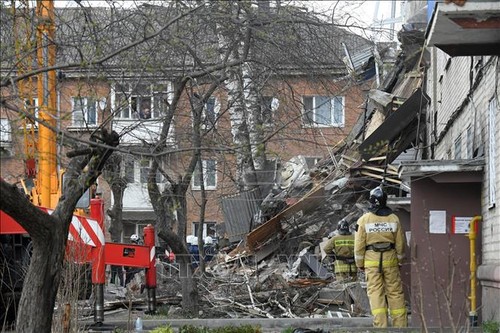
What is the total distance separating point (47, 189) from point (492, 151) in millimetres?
6692

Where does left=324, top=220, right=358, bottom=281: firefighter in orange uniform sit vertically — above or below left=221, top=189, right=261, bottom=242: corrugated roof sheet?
below

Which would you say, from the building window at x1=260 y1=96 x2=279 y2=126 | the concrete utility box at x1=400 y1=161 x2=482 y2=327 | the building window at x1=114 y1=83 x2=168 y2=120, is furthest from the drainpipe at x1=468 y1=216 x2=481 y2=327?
the building window at x1=114 y1=83 x2=168 y2=120

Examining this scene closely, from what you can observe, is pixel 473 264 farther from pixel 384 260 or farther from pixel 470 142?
pixel 470 142

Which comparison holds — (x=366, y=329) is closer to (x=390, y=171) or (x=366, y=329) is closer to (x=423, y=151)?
(x=390, y=171)

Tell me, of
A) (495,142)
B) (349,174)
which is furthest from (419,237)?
(349,174)

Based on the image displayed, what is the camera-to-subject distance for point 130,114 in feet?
43.9

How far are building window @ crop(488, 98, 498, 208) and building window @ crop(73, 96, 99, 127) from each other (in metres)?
5.03

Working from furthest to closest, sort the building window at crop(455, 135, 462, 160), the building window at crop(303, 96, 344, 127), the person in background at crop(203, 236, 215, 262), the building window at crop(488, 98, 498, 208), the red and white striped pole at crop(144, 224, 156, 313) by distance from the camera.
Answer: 1. the person in background at crop(203, 236, 215, 262)
2. the building window at crop(455, 135, 462, 160)
3. the red and white striped pole at crop(144, 224, 156, 313)
4. the building window at crop(303, 96, 344, 127)
5. the building window at crop(488, 98, 498, 208)

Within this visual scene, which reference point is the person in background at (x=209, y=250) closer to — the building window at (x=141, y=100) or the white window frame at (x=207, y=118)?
the white window frame at (x=207, y=118)

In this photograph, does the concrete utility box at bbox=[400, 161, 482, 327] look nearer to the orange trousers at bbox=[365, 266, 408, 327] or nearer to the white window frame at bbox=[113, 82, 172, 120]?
the orange trousers at bbox=[365, 266, 408, 327]

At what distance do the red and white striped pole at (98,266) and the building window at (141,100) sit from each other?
4.33 ft

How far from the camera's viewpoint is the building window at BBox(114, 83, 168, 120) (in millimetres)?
11750

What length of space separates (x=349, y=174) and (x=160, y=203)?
783cm

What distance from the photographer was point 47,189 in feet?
53.1
